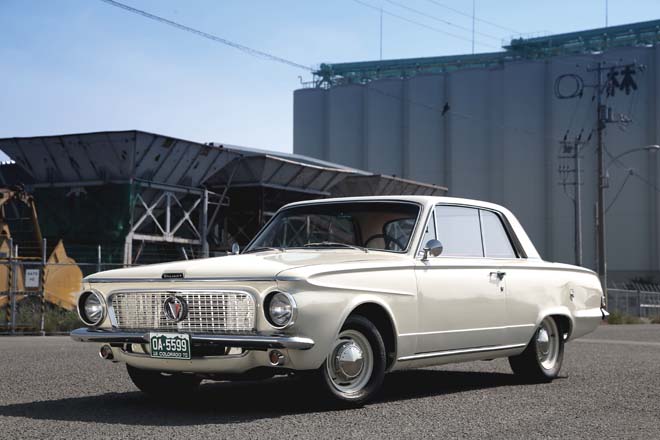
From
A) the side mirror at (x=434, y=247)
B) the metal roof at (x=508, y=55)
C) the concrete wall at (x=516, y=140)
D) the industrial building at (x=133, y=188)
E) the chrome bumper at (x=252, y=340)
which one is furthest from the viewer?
the metal roof at (x=508, y=55)

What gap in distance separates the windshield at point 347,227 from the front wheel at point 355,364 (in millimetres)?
1068

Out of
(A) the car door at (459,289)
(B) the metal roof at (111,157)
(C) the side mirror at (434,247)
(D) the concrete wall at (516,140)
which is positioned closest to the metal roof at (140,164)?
(B) the metal roof at (111,157)

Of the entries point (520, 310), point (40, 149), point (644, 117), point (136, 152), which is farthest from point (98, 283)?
point (644, 117)

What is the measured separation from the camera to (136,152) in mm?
31078

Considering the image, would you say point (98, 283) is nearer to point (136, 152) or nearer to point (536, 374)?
point (536, 374)

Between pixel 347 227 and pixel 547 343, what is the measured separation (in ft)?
8.24

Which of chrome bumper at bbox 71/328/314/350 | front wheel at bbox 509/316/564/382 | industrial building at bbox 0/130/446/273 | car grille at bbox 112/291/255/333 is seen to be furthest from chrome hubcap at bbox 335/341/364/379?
industrial building at bbox 0/130/446/273

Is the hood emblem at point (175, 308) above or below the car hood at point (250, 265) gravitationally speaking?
below

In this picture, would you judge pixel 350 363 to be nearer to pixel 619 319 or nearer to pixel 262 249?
pixel 262 249

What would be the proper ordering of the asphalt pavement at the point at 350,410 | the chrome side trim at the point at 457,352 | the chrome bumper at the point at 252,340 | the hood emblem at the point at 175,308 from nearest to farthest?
1. the asphalt pavement at the point at 350,410
2. the chrome bumper at the point at 252,340
3. the hood emblem at the point at 175,308
4. the chrome side trim at the point at 457,352

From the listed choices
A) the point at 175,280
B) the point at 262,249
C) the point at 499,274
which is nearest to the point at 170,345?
the point at 175,280

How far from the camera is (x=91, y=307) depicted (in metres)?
7.44

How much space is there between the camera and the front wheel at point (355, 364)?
22.2 ft

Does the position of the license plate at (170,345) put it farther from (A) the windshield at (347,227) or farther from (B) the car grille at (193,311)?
(A) the windshield at (347,227)
